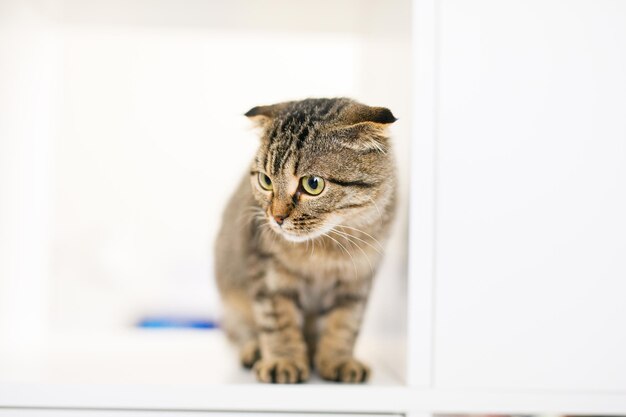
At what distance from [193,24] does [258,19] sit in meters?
0.15

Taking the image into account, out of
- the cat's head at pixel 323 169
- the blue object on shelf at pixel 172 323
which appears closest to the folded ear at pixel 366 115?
the cat's head at pixel 323 169

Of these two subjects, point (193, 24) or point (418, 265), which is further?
point (193, 24)

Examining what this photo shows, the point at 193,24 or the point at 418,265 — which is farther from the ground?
the point at 193,24

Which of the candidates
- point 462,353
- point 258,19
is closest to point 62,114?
point 258,19

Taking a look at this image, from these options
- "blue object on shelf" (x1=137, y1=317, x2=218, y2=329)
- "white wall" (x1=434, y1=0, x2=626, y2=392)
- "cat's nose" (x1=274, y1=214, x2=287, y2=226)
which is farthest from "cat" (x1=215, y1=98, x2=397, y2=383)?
"blue object on shelf" (x1=137, y1=317, x2=218, y2=329)

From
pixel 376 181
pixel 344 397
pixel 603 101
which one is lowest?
pixel 344 397

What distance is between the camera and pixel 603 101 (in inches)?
33.8

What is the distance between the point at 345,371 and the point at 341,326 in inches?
4.0

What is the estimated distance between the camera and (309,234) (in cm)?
89

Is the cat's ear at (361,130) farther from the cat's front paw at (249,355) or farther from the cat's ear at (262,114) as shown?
the cat's front paw at (249,355)

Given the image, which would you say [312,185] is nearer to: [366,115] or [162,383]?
[366,115]

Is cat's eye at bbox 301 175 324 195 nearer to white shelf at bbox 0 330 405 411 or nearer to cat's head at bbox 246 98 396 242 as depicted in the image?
cat's head at bbox 246 98 396 242

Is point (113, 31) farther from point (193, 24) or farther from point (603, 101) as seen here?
point (603, 101)

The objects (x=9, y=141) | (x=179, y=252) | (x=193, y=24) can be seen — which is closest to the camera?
(x=9, y=141)
